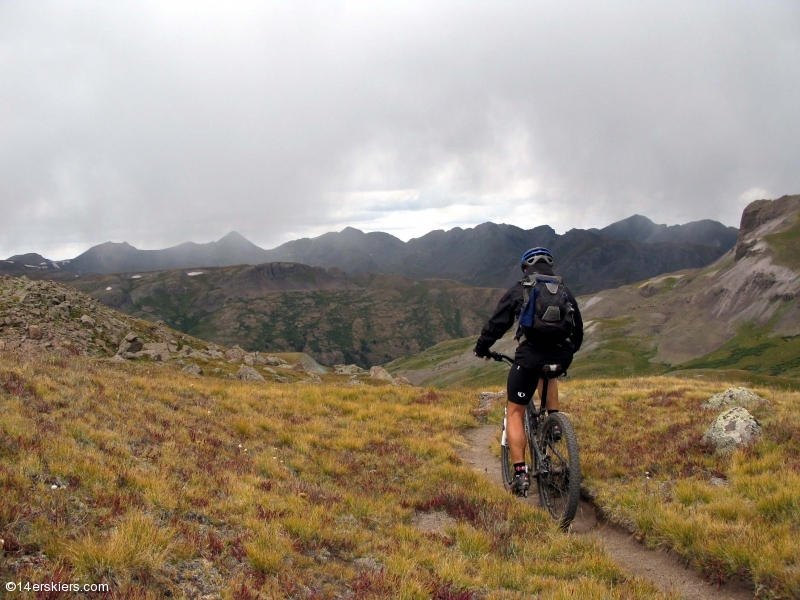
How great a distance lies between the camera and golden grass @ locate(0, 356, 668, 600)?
16.7ft

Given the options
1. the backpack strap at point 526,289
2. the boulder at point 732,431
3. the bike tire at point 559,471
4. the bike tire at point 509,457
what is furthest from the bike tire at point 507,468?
Result: the boulder at point 732,431

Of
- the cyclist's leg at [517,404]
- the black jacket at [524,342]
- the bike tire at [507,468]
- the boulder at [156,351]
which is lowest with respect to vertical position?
the boulder at [156,351]

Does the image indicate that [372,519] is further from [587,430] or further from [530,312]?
[587,430]

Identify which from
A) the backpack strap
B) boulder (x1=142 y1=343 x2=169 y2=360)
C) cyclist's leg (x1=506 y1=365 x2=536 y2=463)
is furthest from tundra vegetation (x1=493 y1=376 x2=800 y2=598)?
boulder (x1=142 y1=343 x2=169 y2=360)

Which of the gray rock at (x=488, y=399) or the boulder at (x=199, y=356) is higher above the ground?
the gray rock at (x=488, y=399)

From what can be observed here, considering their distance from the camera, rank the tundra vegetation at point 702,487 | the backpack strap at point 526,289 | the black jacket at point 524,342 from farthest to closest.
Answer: the black jacket at point 524,342
the backpack strap at point 526,289
the tundra vegetation at point 702,487

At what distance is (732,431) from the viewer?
10.3 m

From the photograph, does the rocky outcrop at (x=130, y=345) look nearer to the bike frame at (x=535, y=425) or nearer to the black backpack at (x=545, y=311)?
the bike frame at (x=535, y=425)

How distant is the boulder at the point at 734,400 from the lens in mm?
13578

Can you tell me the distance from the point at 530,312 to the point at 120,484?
7093 mm

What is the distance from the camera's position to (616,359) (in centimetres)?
19575

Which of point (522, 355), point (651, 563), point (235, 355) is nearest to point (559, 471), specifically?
point (651, 563)

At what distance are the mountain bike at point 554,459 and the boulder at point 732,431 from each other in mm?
4166

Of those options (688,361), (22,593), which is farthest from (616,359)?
(22,593)
